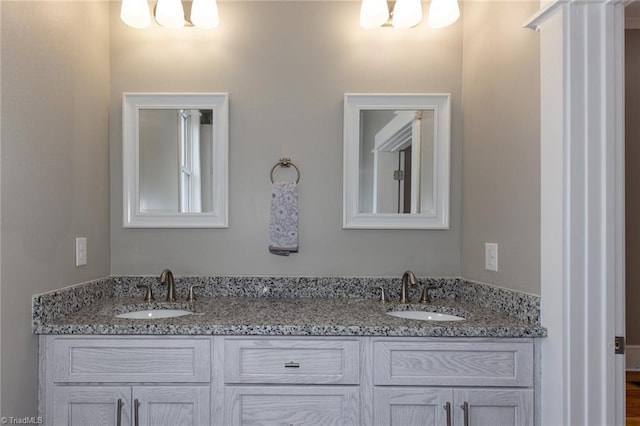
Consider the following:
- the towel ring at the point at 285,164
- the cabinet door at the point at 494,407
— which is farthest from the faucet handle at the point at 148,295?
the cabinet door at the point at 494,407

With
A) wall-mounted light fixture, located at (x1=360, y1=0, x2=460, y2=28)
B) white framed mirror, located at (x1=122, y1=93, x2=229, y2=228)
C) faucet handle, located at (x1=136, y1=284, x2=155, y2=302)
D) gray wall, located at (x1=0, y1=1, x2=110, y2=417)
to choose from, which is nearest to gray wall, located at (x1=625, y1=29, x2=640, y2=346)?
wall-mounted light fixture, located at (x1=360, y1=0, x2=460, y2=28)

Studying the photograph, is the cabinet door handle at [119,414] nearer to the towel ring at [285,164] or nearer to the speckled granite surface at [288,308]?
the speckled granite surface at [288,308]

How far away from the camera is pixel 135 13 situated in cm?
180

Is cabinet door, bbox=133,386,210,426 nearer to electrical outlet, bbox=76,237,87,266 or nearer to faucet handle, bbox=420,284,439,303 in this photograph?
electrical outlet, bbox=76,237,87,266

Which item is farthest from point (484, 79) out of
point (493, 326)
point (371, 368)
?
point (371, 368)

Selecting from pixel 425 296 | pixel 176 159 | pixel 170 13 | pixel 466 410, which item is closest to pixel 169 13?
pixel 170 13

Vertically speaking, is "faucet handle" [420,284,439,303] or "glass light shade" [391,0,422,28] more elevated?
"glass light shade" [391,0,422,28]

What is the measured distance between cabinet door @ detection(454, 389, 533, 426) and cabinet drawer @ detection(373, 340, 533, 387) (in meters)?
0.03

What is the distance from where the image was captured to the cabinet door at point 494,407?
1.39 meters

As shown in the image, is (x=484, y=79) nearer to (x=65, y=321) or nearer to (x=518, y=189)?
(x=518, y=189)

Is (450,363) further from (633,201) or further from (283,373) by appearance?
(633,201)

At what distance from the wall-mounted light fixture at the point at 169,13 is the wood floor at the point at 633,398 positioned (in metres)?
2.84

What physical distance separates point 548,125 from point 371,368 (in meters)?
1.01

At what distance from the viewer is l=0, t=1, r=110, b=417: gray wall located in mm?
1276
